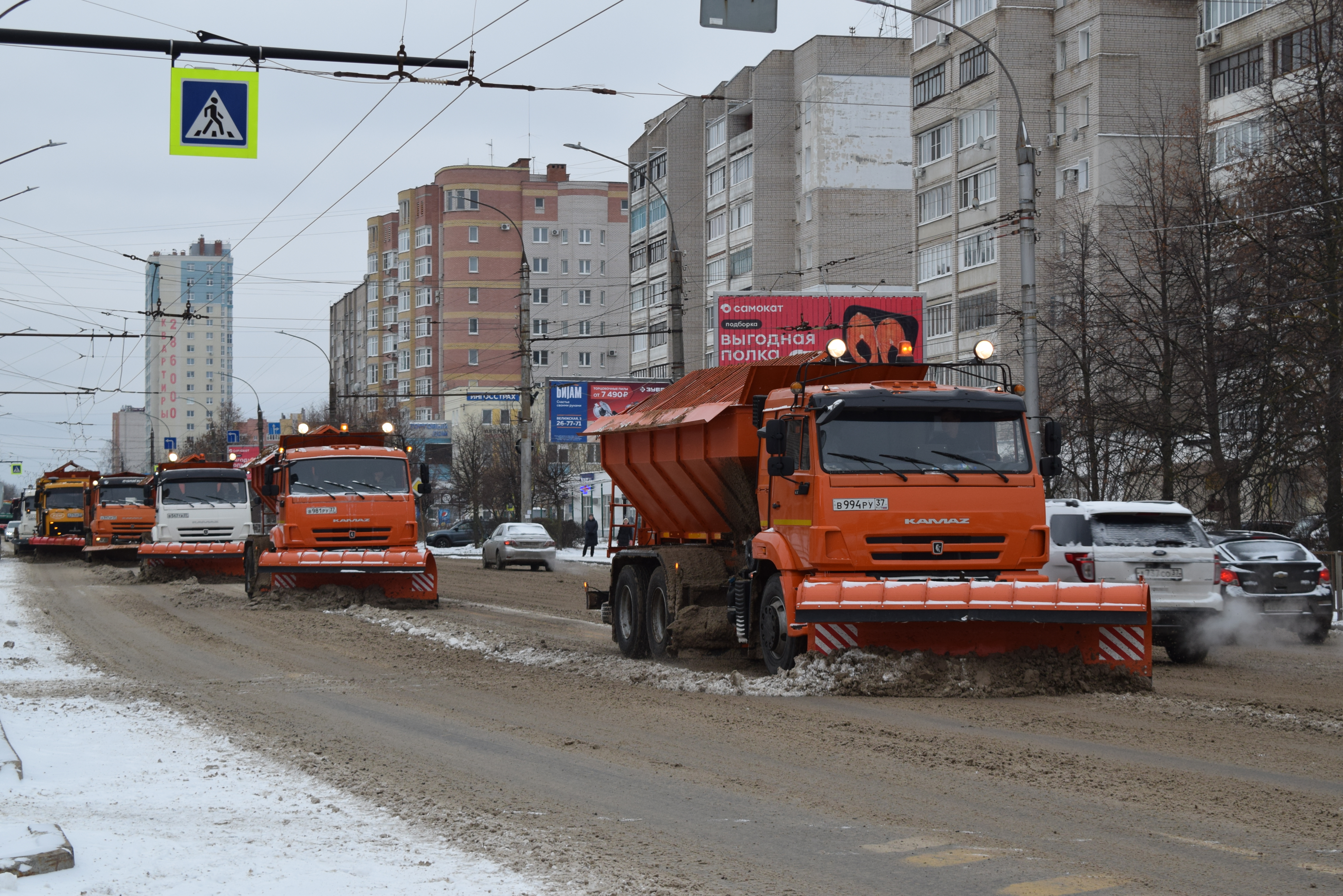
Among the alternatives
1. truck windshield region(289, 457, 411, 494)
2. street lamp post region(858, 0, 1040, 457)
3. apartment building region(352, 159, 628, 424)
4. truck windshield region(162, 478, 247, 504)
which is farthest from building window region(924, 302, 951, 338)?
apartment building region(352, 159, 628, 424)

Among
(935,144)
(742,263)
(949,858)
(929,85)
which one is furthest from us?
(742,263)

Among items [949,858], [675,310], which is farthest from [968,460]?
[675,310]

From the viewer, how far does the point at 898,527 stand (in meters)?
12.7

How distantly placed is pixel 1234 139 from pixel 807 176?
3436cm

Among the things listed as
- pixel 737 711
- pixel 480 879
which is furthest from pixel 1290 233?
pixel 480 879

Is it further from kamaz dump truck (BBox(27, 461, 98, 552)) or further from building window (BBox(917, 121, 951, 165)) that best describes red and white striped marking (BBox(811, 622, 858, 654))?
building window (BBox(917, 121, 951, 165))

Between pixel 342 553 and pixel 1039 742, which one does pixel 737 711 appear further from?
pixel 342 553

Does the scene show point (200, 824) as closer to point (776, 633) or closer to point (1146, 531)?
point (776, 633)

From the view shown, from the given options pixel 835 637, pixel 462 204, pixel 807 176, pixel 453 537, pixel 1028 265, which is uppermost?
pixel 462 204

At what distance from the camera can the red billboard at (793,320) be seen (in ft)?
138

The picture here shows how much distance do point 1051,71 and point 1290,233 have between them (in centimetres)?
2864

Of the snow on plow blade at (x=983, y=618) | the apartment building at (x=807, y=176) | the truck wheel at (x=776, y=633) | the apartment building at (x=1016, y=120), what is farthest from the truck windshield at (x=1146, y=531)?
the apartment building at (x=807, y=176)

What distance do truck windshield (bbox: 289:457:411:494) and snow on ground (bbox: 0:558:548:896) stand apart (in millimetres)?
13898

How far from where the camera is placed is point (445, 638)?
18.7 meters
